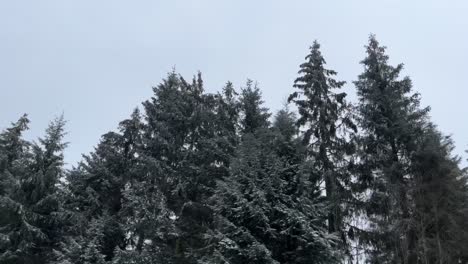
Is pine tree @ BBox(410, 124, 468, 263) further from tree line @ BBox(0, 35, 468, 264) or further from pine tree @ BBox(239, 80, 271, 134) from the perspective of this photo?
pine tree @ BBox(239, 80, 271, 134)

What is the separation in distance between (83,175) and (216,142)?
7336 millimetres

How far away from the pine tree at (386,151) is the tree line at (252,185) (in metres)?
0.07

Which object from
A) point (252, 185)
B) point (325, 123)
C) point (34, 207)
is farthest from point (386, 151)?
point (34, 207)

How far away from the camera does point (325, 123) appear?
19672 millimetres

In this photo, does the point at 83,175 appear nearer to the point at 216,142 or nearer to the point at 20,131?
the point at 216,142

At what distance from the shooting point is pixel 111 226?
18062mm

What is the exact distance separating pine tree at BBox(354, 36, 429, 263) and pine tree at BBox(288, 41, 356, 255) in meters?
0.89

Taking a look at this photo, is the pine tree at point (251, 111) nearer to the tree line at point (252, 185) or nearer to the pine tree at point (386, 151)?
the tree line at point (252, 185)

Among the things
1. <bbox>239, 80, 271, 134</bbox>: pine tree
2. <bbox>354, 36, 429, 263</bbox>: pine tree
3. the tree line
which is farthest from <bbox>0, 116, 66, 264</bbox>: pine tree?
<bbox>354, 36, 429, 263</bbox>: pine tree

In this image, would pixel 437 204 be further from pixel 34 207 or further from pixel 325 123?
pixel 34 207

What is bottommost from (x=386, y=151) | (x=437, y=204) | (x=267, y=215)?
(x=267, y=215)

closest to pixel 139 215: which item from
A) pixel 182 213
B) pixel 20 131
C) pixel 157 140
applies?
pixel 182 213

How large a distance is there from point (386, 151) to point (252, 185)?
8278 mm

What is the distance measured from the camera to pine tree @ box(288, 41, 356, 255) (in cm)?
1820
